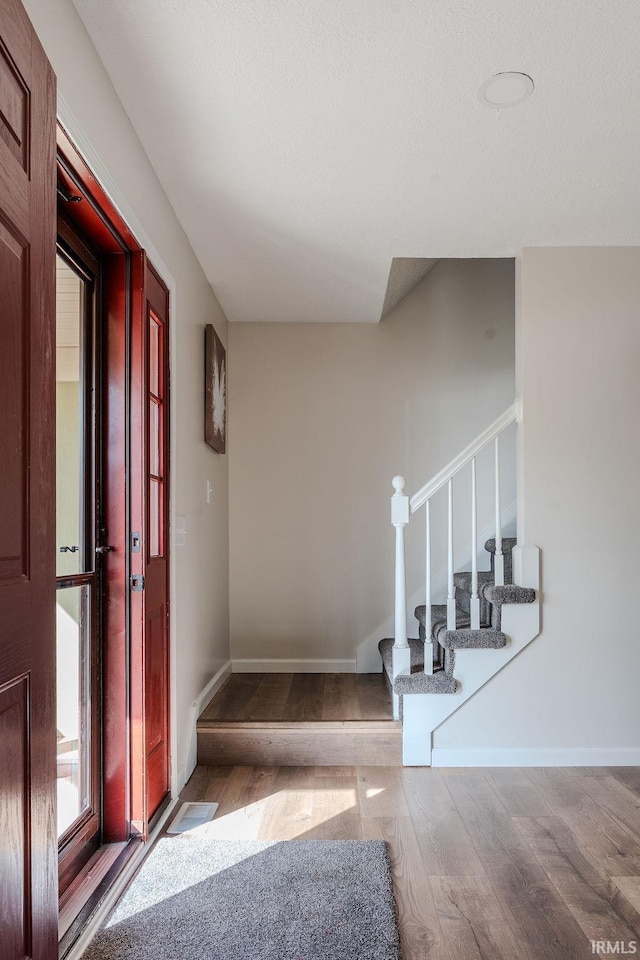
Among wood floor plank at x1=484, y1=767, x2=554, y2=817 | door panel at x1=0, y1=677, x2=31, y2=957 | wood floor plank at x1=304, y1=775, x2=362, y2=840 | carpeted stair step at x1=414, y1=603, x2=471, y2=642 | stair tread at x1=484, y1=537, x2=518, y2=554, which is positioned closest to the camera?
door panel at x1=0, y1=677, x2=31, y2=957

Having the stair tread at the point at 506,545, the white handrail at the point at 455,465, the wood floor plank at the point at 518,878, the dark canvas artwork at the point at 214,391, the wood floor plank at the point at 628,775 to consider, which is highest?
the dark canvas artwork at the point at 214,391

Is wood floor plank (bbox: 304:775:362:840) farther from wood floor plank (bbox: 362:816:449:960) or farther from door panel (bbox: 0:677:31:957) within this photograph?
door panel (bbox: 0:677:31:957)

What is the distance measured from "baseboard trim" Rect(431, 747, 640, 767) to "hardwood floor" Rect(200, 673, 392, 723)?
35 centimetres

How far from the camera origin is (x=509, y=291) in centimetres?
443

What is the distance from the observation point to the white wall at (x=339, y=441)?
4.45 m

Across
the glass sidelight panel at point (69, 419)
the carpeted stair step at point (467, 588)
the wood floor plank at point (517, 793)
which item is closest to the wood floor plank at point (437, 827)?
the wood floor plank at point (517, 793)

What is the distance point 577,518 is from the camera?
3277mm

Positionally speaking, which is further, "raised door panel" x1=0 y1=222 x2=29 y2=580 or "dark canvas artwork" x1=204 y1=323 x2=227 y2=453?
"dark canvas artwork" x1=204 y1=323 x2=227 y2=453

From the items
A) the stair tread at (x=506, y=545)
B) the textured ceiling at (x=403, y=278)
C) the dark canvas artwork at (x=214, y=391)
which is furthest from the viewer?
the textured ceiling at (x=403, y=278)

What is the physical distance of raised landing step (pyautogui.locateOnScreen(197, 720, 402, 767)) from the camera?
3.24 m

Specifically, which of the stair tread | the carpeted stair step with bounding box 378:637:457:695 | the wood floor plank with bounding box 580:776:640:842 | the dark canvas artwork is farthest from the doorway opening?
the stair tread

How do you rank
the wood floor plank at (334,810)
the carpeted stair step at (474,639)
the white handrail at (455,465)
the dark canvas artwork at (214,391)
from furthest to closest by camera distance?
the dark canvas artwork at (214,391), the white handrail at (455,465), the carpeted stair step at (474,639), the wood floor plank at (334,810)

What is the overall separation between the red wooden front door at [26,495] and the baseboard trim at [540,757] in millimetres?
2169

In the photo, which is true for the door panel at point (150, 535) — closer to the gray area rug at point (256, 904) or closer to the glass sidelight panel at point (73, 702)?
the glass sidelight panel at point (73, 702)
